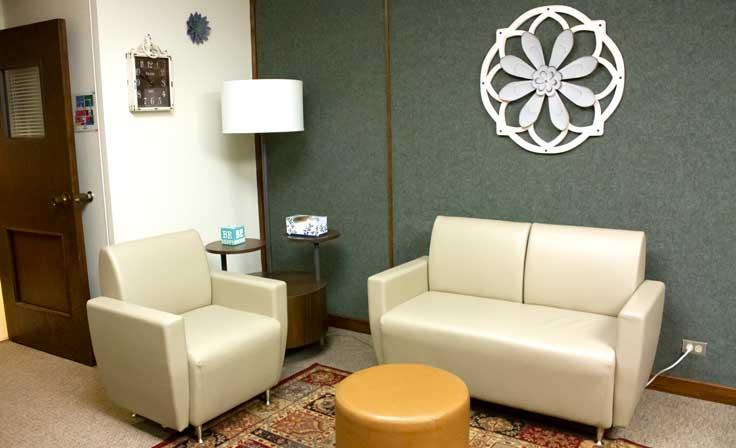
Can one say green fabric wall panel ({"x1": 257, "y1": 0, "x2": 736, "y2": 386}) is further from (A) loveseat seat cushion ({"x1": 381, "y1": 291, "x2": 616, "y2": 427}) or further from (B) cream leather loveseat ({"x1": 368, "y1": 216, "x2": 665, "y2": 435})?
(A) loveseat seat cushion ({"x1": 381, "y1": 291, "x2": 616, "y2": 427})

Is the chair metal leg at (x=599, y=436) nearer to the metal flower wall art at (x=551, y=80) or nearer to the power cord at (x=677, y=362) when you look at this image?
the power cord at (x=677, y=362)

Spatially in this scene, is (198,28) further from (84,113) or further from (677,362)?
(677,362)

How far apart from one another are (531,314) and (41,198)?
8.94ft

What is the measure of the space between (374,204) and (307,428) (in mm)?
1505

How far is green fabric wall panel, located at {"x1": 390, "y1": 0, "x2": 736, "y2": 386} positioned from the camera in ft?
8.96

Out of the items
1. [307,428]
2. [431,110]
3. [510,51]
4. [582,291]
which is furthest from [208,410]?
[510,51]

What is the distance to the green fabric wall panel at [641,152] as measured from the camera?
2732 mm

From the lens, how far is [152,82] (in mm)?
3359

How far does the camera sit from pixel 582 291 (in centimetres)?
286

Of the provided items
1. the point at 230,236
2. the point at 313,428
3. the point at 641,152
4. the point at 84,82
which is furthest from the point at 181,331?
the point at 641,152

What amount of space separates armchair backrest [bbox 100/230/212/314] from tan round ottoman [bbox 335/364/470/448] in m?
1.15

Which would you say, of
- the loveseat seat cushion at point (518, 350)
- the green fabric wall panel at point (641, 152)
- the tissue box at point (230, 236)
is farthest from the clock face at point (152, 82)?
the loveseat seat cushion at point (518, 350)

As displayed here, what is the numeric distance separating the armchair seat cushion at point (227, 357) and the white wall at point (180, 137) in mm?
816

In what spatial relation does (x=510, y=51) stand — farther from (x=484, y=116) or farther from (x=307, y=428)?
(x=307, y=428)
